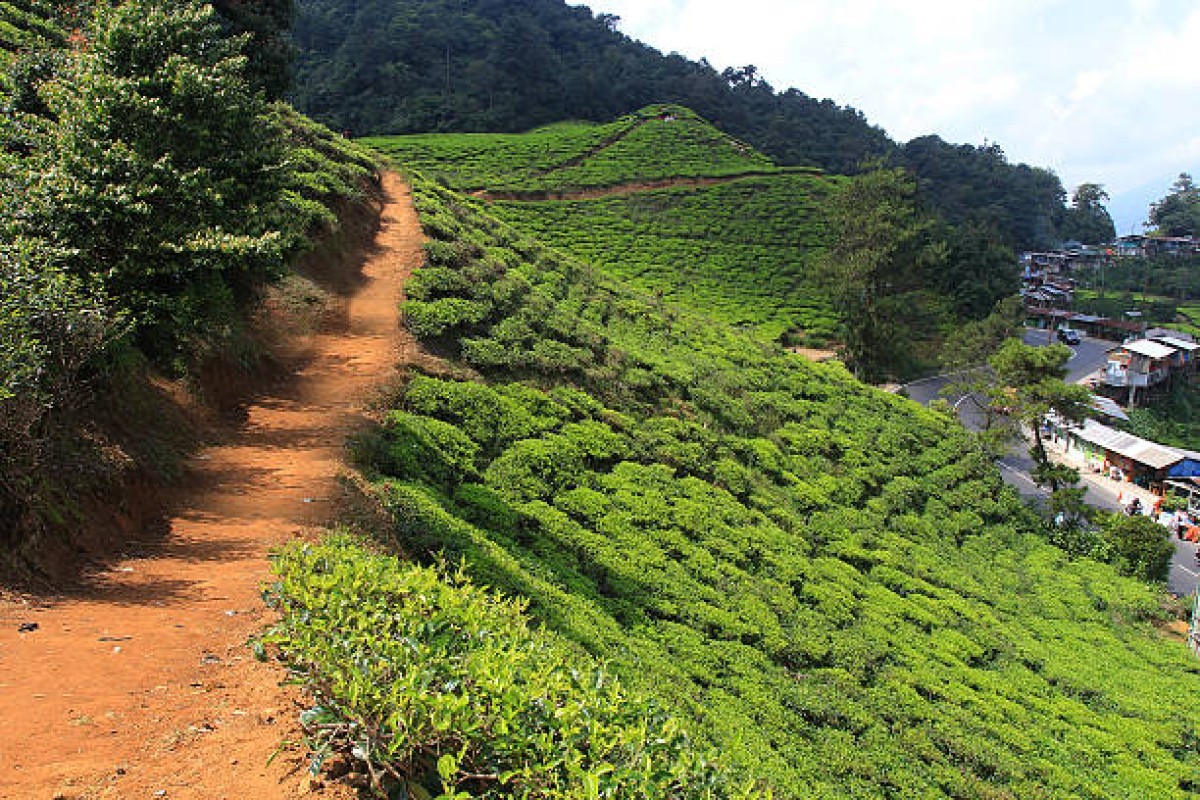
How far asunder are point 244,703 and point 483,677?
1.67m

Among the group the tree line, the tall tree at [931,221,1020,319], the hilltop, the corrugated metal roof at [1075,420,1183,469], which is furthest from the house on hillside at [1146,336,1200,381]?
the tree line

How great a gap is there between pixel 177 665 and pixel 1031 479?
33.0 m

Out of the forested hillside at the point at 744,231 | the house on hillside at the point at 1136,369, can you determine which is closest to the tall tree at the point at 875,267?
the forested hillside at the point at 744,231

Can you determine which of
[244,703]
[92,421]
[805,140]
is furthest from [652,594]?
[805,140]

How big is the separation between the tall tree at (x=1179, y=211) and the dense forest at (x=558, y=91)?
1128cm

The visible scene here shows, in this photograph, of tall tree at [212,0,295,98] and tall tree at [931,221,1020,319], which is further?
tall tree at [931,221,1020,319]

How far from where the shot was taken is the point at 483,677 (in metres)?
3.48

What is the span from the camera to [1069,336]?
2356 inches

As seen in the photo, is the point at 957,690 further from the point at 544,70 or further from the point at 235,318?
the point at 544,70

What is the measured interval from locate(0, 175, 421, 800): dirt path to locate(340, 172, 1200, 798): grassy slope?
137cm

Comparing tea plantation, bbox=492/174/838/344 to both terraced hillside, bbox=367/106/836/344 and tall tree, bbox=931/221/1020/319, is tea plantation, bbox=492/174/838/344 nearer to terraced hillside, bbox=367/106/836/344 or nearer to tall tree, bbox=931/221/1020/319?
terraced hillside, bbox=367/106/836/344

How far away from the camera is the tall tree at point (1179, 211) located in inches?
3442

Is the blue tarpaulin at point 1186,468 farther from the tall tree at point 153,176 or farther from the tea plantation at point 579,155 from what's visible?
the tall tree at point 153,176

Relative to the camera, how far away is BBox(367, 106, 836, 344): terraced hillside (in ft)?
123
